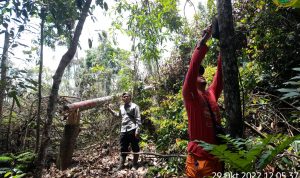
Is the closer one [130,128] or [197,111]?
[197,111]

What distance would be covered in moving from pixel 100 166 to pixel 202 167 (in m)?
4.97

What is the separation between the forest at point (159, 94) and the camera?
10.0 feet

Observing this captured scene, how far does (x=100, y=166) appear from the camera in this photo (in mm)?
7855

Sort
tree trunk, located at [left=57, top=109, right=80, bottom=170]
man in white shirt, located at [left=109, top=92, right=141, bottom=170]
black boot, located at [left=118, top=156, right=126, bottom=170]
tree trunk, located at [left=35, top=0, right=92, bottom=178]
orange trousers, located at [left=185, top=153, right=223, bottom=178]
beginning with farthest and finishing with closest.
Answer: tree trunk, located at [left=57, top=109, right=80, bottom=170] → man in white shirt, located at [left=109, top=92, right=141, bottom=170] → black boot, located at [left=118, top=156, right=126, bottom=170] → tree trunk, located at [left=35, top=0, right=92, bottom=178] → orange trousers, located at [left=185, top=153, right=223, bottom=178]

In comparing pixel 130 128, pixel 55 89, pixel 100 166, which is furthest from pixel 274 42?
pixel 100 166

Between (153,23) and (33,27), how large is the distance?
465 centimetres

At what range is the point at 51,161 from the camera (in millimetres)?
9219

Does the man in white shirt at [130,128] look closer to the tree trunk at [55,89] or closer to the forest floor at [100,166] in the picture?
the forest floor at [100,166]

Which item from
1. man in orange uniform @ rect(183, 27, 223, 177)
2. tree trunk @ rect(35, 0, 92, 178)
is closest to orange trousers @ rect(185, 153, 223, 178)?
man in orange uniform @ rect(183, 27, 223, 177)

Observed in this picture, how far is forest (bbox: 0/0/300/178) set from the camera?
3.06 metres

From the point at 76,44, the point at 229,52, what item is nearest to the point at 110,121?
the point at 76,44

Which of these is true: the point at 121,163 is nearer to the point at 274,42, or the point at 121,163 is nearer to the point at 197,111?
the point at 197,111

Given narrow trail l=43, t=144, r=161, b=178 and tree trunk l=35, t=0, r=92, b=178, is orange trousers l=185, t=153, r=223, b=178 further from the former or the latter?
tree trunk l=35, t=0, r=92, b=178

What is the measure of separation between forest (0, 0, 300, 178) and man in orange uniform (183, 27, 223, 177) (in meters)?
0.27
